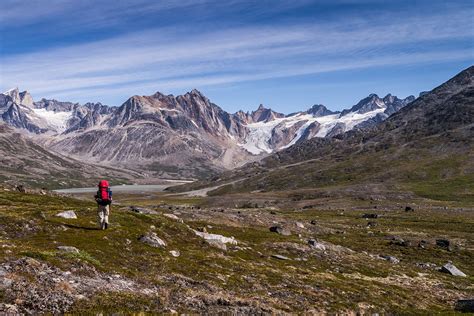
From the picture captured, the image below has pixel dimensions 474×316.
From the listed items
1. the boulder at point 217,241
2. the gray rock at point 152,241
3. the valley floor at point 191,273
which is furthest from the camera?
the boulder at point 217,241

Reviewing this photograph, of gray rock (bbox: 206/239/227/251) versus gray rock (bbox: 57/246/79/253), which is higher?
gray rock (bbox: 57/246/79/253)

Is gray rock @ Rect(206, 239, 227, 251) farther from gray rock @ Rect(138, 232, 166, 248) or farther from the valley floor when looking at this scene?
gray rock @ Rect(138, 232, 166, 248)

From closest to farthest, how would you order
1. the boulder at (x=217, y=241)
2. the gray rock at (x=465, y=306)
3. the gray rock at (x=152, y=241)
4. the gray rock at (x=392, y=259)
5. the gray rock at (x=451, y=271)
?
the gray rock at (x=465, y=306)
the gray rock at (x=152, y=241)
the boulder at (x=217, y=241)
the gray rock at (x=451, y=271)
the gray rock at (x=392, y=259)

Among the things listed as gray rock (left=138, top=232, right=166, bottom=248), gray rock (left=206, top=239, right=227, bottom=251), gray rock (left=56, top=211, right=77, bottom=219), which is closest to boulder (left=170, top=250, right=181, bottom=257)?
gray rock (left=138, top=232, right=166, bottom=248)

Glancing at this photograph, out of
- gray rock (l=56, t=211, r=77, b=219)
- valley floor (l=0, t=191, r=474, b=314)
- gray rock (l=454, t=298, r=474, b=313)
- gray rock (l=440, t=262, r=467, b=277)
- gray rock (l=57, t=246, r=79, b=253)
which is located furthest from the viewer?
gray rock (l=440, t=262, r=467, b=277)

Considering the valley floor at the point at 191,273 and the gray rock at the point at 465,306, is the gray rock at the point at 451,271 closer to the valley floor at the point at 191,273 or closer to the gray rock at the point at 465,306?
the valley floor at the point at 191,273

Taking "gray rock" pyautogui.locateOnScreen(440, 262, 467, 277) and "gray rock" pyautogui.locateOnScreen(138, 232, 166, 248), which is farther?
"gray rock" pyautogui.locateOnScreen(440, 262, 467, 277)

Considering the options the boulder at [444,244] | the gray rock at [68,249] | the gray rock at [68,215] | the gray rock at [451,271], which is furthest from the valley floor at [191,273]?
the boulder at [444,244]

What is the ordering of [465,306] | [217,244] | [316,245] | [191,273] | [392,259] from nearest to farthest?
[191,273], [465,306], [217,244], [316,245], [392,259]

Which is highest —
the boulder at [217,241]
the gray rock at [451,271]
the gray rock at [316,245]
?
the boulder at [217,241]

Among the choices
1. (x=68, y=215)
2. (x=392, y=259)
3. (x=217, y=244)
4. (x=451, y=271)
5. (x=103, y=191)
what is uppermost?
(x=103, y=191)

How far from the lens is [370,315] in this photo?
3169cm

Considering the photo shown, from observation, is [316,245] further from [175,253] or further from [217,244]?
[175,253]

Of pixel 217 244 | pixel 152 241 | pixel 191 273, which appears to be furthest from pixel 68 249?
pixel 217 244
